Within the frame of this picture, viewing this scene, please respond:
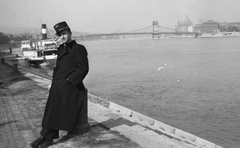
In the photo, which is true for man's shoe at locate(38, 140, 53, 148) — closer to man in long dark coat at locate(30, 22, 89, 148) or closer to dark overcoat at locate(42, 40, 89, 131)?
man in long dark coat at locate(30, 22, 89, 148)

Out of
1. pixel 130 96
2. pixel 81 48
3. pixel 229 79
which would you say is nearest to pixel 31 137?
pixel 81 48

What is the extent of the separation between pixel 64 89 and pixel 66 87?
3cm

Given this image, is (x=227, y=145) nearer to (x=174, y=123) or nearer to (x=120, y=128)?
(x=174, y=123)

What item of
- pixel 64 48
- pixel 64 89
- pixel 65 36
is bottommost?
pixel 64 89

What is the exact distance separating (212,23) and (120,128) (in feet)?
501

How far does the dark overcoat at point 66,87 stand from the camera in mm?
3254

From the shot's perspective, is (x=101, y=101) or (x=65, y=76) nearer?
(x=65, y=76)

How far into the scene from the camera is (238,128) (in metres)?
8.24

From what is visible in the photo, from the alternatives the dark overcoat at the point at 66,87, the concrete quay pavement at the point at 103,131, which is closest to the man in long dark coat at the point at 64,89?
the dark overcoat at the point at 66,87

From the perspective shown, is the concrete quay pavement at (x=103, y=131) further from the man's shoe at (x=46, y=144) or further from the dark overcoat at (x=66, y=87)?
the dark overcoat at (x=66, y=87)

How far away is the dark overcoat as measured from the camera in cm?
325

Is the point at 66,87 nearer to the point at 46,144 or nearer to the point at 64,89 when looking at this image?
the point at 64,89

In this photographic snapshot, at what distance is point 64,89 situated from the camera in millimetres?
3277

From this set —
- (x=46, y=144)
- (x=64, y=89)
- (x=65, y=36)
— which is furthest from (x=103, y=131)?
(x=65, y=36)
